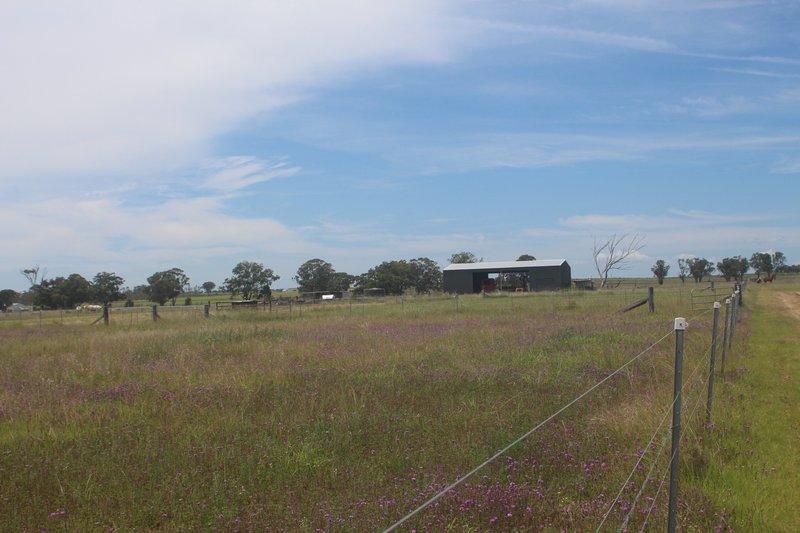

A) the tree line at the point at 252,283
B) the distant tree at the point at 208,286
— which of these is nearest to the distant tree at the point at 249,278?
the tree line at the point at 252,283

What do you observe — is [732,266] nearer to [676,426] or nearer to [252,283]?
[252,283]

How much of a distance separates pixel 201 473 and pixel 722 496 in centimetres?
494

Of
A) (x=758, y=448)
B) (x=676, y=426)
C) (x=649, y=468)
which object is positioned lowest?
(x=758, y=448)

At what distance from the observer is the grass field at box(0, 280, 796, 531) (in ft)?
16.8

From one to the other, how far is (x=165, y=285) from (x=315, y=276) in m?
26.1

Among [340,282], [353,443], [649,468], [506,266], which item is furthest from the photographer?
[340,282]

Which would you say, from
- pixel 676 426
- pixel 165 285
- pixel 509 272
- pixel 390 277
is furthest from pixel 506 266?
pixel 676 426

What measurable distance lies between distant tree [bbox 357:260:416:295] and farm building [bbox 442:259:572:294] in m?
18.2

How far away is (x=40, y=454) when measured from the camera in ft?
22.0

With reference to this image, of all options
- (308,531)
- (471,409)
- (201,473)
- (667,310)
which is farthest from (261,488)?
(667,310)

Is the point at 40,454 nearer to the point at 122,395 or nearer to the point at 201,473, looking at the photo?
the point at 201,473

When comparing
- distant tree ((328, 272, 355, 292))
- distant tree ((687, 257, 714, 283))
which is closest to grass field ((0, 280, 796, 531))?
distant tree ((328, 272, 355, 292))

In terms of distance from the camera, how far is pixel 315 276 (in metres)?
109

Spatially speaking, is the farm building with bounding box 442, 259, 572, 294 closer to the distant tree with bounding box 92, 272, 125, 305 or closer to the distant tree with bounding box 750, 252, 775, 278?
the distant tree with bounding box 92, 272, 125, 305
